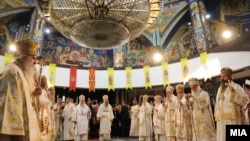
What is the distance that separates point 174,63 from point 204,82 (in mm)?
1883

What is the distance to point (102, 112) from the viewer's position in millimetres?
8469

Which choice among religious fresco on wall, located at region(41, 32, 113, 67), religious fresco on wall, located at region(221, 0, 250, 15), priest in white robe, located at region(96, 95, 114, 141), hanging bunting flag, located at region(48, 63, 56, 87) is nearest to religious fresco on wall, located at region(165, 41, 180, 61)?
religious fresco on wall, located at region(221, 0, 250, 15)

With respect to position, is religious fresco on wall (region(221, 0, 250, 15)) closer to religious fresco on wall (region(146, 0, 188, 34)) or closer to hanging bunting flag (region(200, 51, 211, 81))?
religious fresco on wall (region(146, 0, 188, 34))

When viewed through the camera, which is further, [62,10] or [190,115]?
[190,115]

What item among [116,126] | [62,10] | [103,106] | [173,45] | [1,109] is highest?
[173,45]

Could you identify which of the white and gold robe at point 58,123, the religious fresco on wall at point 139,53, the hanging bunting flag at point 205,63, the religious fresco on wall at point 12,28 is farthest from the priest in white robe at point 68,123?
the religious fresco on wall at point 139,53

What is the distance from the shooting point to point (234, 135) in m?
2.05

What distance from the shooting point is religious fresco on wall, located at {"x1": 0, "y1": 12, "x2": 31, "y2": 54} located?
43.0 feet

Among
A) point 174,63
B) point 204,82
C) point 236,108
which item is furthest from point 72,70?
point 236,108

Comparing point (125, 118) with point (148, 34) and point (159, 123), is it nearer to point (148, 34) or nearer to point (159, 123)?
point (159, 123)

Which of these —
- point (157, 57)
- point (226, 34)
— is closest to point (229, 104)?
point (226, 34)

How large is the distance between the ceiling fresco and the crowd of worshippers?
237 inches

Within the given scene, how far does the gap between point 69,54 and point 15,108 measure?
46.9 ft

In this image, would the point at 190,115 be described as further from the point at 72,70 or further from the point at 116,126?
the point at 72,70
